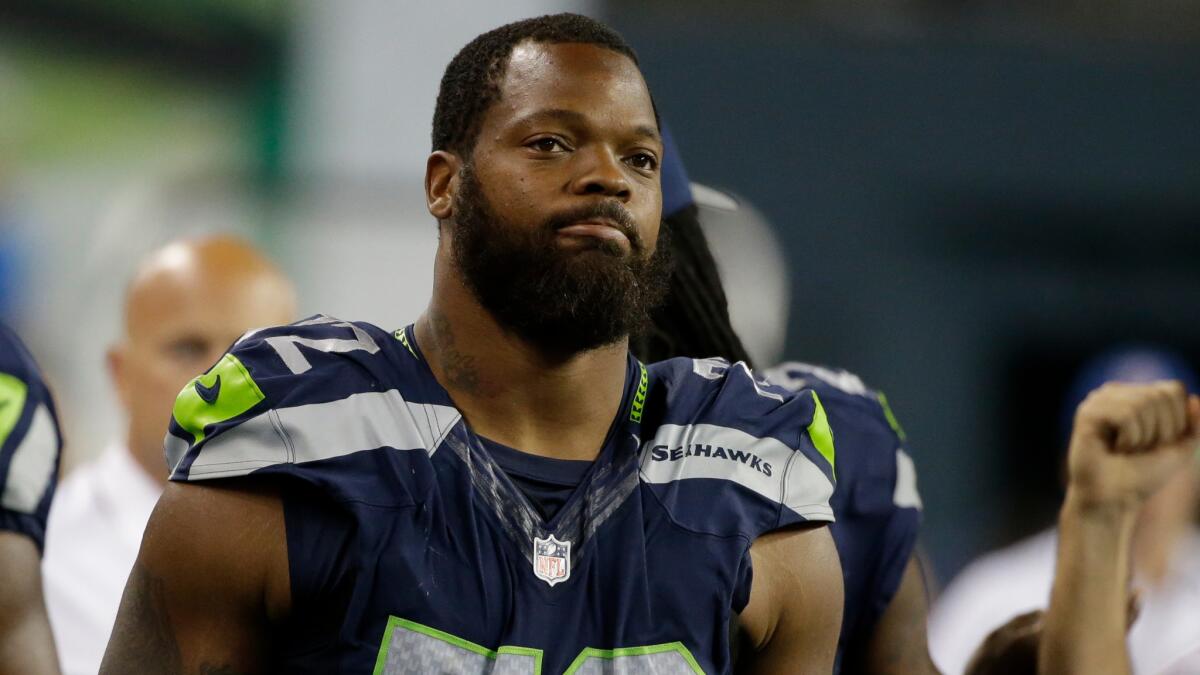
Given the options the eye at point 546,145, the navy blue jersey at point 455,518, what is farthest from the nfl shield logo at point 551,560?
the eye at point 546,145

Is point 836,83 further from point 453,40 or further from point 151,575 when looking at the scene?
point 151,575

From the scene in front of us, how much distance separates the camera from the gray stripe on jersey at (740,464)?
1.96 meters

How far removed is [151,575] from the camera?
1.78m

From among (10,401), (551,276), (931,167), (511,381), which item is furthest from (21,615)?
(931,167)

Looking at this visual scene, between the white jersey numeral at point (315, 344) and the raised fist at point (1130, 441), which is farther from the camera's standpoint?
the raised fist at point (1130, 441)

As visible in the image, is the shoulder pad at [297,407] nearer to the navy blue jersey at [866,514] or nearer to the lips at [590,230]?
the lips at [590,230]

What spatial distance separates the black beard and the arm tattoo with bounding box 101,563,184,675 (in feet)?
1.62

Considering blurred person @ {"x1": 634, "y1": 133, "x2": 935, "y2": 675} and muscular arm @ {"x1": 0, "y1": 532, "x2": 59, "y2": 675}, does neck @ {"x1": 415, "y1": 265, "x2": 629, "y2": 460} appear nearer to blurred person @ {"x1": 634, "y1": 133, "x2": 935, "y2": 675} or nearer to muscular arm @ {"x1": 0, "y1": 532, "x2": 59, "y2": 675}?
blurred person @ {"x1": 634, "y1": 133, "x2": 935, "y2": 675}

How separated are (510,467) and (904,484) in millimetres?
876

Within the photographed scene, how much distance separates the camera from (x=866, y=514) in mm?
2475

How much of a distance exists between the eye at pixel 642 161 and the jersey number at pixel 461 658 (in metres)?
0.57

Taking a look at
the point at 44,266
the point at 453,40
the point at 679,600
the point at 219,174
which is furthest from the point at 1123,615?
the point at 44,266

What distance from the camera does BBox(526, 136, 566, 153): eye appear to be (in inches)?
75.7

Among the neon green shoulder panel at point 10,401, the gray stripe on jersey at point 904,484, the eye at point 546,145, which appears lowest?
the neon green shoulder panel at point 10,401
